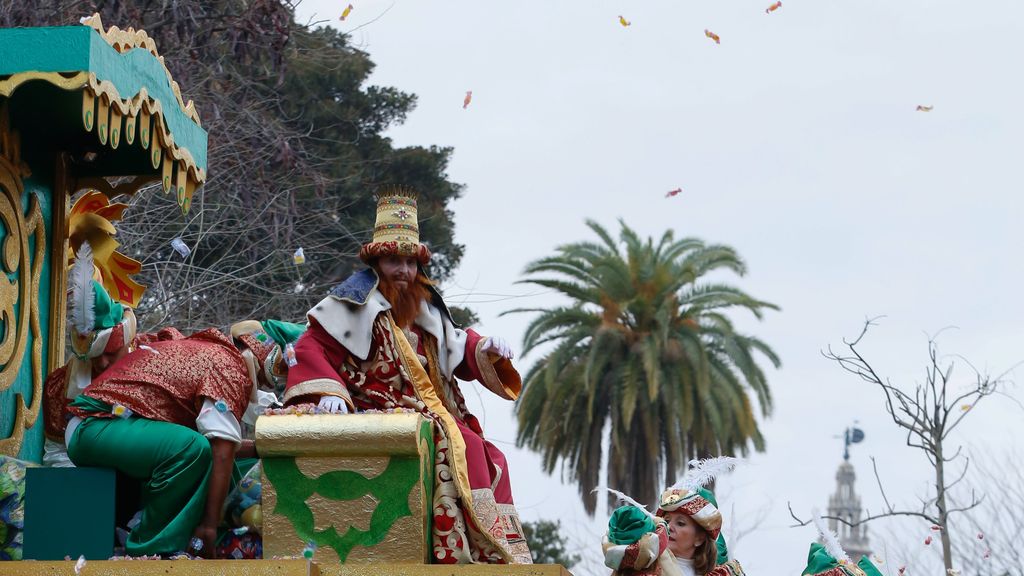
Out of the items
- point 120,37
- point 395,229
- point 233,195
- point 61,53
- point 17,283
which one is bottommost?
point 17,283

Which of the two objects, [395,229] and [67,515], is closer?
[67,515]

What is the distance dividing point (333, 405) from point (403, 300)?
0.87 metres

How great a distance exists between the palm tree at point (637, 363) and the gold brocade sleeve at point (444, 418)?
17416 millimetres

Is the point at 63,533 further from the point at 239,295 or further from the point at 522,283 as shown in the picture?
the point at 522,283

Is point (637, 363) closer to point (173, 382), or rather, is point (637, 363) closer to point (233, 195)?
point (233, 195)

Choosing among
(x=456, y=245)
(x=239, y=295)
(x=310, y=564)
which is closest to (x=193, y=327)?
(x=239, y=295)

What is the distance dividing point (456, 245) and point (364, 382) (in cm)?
1700

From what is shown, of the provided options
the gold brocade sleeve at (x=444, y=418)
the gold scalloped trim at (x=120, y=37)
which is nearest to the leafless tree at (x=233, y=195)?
the gold scalloped trim at (x=120, y=37)

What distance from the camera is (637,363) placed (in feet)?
85.1

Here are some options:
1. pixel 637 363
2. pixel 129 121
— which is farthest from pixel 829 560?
pixel 637 363

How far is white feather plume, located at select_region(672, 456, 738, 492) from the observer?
25.3 feet

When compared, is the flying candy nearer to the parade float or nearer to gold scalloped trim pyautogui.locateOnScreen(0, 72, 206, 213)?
the parade float

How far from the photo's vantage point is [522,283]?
25.4 m

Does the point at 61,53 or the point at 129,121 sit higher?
the point at 61,53
